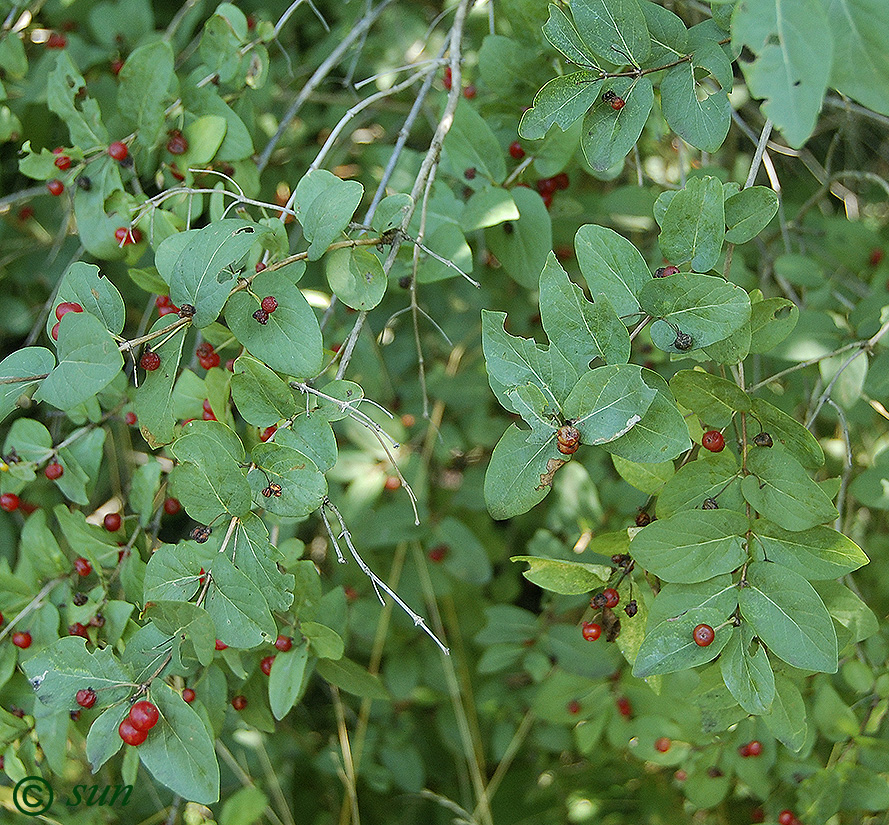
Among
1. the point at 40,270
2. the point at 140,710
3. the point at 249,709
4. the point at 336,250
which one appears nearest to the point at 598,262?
the point at 336,250

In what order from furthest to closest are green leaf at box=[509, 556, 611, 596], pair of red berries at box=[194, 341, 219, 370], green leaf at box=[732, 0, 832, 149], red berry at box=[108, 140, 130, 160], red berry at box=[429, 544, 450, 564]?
red berry at box=[429, 544, 450, 564] → red berry at box=[108, 140, 130, 160] → pair of red berries at box=[194, 341, 219, 370] → green leaf at box=[509, 556, 611, 596] → green leaf at box=[732, 0, 832, 149]

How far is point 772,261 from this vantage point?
1.70m

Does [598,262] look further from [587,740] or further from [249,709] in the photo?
[587,740]

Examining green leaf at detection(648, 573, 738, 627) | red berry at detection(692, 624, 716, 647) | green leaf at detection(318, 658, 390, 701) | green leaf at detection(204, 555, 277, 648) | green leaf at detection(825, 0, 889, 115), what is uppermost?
green leaf at detection(825, 0, 889, 115)

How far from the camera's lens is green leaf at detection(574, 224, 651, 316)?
94 centimetres

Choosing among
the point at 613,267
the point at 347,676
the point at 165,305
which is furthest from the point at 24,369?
the point at 613,267

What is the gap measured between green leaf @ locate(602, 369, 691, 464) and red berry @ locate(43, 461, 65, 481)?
35.1 inches

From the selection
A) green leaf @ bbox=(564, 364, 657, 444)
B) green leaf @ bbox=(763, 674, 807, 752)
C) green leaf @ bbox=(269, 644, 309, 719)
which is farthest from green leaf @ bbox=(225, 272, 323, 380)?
green leaf @ bbox=(763, 674, 807, 752)

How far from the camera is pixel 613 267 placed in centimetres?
95

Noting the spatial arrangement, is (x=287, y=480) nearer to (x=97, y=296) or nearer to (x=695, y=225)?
(x=97, y=296)

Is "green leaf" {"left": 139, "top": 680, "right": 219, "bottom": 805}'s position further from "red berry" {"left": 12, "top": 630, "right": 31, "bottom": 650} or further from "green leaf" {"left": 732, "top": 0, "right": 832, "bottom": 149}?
"green leaf" {"left": 732, "top": 0, "right": 832, "bottom": 149}

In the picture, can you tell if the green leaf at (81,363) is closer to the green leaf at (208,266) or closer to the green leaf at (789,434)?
the green leaf at (208,266)

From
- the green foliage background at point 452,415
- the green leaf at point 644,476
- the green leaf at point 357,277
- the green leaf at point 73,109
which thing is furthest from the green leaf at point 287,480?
the green leaf at point 73,109

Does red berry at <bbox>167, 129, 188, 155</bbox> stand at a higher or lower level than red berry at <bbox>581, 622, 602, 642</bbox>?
higher
